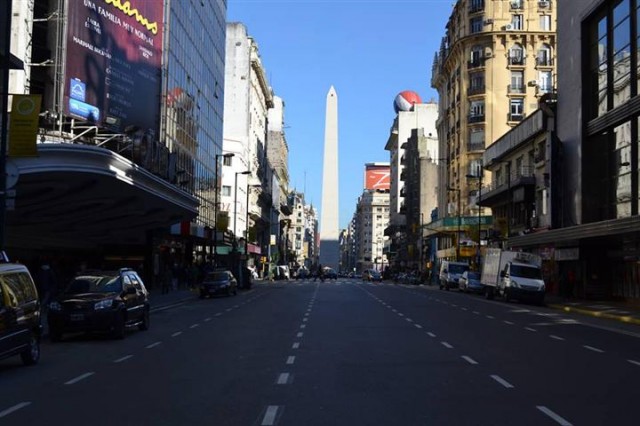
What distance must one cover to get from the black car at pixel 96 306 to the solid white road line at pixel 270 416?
396 inches

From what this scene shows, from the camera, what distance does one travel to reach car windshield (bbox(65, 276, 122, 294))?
1977 centimetres

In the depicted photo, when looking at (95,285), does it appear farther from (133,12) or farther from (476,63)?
(476,63)

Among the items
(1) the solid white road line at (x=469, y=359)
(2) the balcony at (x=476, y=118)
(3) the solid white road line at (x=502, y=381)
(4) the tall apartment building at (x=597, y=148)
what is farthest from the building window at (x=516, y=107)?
(3) the solid white road line at (x=502, y=381)

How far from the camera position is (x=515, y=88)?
83125 millimetres

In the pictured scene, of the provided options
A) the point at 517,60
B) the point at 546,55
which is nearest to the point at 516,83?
the point at 517,60

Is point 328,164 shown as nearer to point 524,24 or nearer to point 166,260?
point 524,24

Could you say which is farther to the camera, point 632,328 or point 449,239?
point 449,239

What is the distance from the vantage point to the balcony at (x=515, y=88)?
3265 inches

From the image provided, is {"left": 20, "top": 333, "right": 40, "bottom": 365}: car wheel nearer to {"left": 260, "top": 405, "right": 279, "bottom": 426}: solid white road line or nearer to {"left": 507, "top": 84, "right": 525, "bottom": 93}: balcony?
{"left": 260, "top": 405, "right": 279, "bottom": 426}: solid white road line

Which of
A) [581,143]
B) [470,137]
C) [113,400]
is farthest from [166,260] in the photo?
[113,400]

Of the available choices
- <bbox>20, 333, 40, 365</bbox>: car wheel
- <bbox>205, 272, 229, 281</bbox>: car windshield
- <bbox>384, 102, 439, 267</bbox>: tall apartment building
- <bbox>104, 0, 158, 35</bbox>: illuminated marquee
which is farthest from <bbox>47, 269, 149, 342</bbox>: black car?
<bbox>384, 102, 439, 267</bbox>: tall apartment building

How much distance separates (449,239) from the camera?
309 ft

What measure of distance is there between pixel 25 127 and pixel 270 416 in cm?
1341

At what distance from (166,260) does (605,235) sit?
3567 cm
